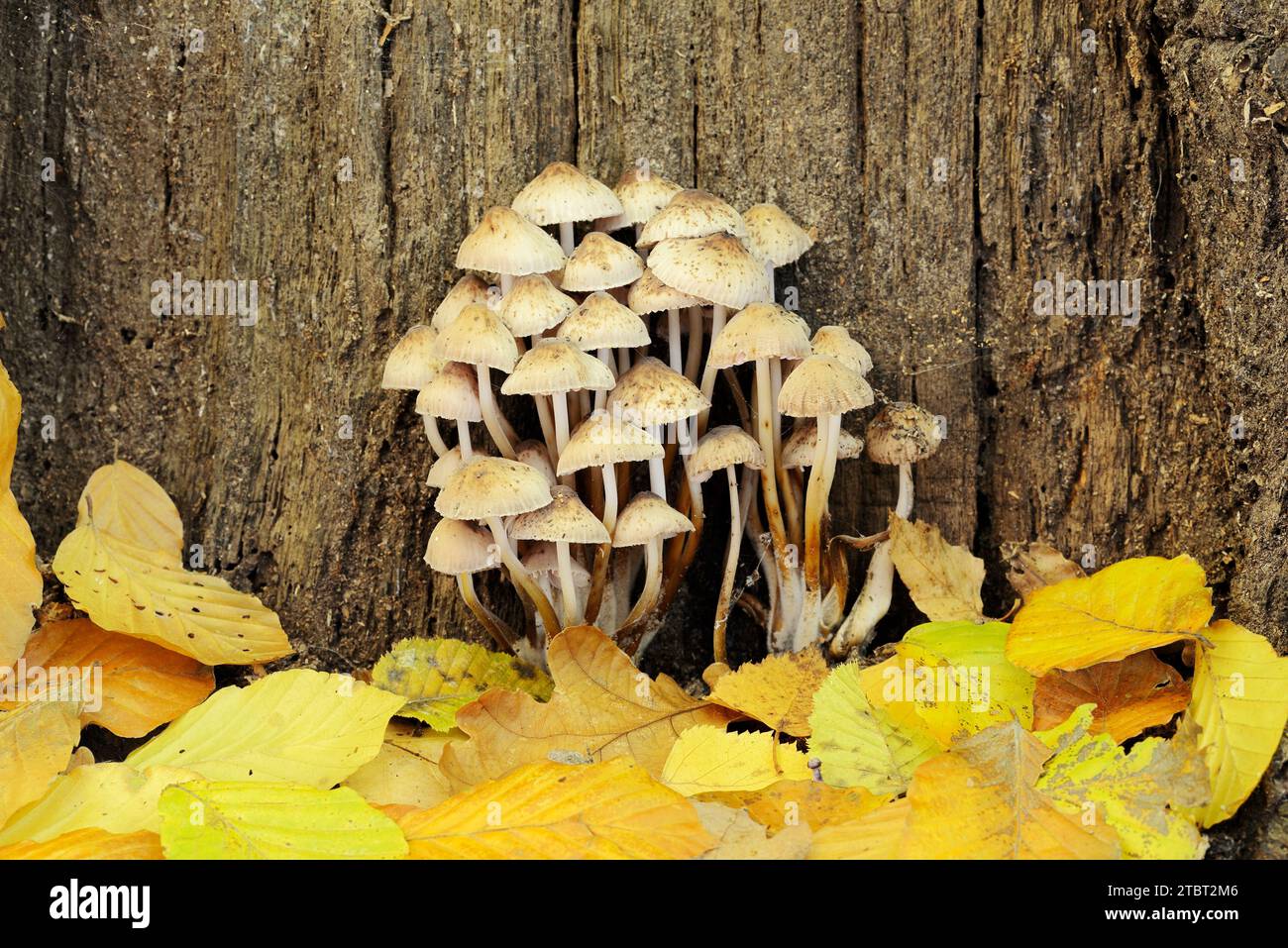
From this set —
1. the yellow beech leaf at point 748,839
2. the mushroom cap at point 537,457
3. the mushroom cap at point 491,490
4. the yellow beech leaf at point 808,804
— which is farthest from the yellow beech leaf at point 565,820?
the mushroom cap at point 537,457

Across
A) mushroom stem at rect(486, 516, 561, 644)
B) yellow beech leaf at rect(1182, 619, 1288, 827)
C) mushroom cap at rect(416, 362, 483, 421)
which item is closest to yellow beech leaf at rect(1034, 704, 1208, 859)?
yellow beech leaf at rect(1182, 619, 1288, 827)

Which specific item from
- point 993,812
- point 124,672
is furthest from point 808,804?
point 124,672

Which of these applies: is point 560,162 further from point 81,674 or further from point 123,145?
point 81,674

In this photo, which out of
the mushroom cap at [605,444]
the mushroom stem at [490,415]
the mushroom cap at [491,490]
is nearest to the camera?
the mushroom cap at [491,490]

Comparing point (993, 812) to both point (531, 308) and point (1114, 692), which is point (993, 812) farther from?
point (531, 308)

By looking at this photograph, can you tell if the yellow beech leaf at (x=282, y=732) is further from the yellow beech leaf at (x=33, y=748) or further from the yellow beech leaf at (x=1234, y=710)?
the yellow beech leaf at (x=1234, y=710)

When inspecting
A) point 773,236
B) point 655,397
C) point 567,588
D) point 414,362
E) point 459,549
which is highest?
point 773,236

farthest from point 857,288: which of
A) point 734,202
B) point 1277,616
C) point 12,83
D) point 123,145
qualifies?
point 12,83

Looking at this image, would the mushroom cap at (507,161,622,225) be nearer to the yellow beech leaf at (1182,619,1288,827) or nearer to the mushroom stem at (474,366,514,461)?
the mushroom stem at (474,366,514,461)
